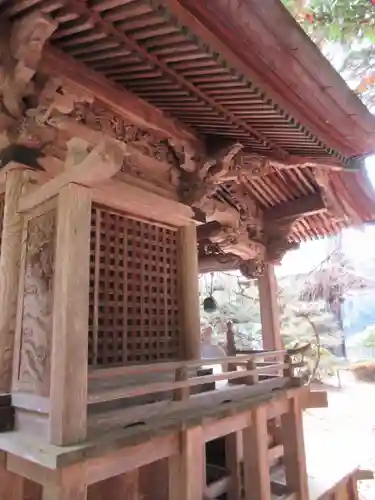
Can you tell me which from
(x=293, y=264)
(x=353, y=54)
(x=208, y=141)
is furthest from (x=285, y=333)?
(x=208, y=141)

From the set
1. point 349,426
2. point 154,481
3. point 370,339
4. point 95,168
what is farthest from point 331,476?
point 370,339

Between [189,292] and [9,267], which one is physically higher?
[9,267]

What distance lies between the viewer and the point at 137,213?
11.9 ft

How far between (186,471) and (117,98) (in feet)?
9.53

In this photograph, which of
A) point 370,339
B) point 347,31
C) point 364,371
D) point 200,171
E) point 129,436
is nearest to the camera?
point 129,436

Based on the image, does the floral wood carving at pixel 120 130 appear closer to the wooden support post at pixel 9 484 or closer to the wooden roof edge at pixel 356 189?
the wooden roof edge at pixel 356 189

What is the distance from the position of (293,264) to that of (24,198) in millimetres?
22334

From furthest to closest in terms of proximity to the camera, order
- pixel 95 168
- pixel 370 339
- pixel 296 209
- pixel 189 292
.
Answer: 1. pixel 370 339
2. pixel 296 209
3. pixel 189 292
4. pixel 95 168

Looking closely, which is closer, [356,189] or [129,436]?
[129,436]

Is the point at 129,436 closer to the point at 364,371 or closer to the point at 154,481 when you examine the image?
the point at 154,481

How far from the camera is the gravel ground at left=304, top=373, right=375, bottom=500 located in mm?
8742

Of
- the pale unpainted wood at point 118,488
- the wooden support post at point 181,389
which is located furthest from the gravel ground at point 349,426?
the wooden support post at point 181,389

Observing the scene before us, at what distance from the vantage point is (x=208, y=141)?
4355 mm

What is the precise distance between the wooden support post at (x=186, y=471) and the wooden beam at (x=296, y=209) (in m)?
4.11
